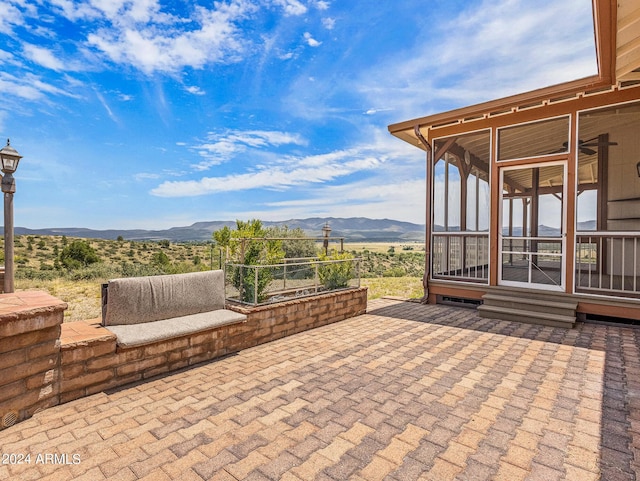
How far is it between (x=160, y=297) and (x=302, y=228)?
9844mm

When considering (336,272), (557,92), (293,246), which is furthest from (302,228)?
(557,92)

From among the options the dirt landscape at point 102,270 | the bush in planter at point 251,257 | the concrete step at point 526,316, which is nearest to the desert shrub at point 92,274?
the dirt landscape at point 102,270

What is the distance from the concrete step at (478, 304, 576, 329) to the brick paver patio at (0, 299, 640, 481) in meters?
1.14

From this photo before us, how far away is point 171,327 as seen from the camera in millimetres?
3291

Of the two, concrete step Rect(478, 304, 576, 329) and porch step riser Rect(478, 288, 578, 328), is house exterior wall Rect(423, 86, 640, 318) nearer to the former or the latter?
porch step riser Rect(478, 288, 578, 328)

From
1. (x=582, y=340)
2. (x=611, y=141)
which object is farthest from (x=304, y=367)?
(x=611, y=141)

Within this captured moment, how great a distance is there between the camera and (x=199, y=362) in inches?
138

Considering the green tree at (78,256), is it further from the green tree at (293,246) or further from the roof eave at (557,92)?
the roof eave at (557,92)

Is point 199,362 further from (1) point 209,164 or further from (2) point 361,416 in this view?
(1) point 209,164

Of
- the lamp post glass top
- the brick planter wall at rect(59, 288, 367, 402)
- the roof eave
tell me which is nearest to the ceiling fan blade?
the roof eave

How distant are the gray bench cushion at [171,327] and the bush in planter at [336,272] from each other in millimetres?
1965

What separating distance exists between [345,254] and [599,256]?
17.8 feet

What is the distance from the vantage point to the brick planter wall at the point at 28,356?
218 centimetres

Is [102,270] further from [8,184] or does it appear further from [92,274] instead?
[8,184]
